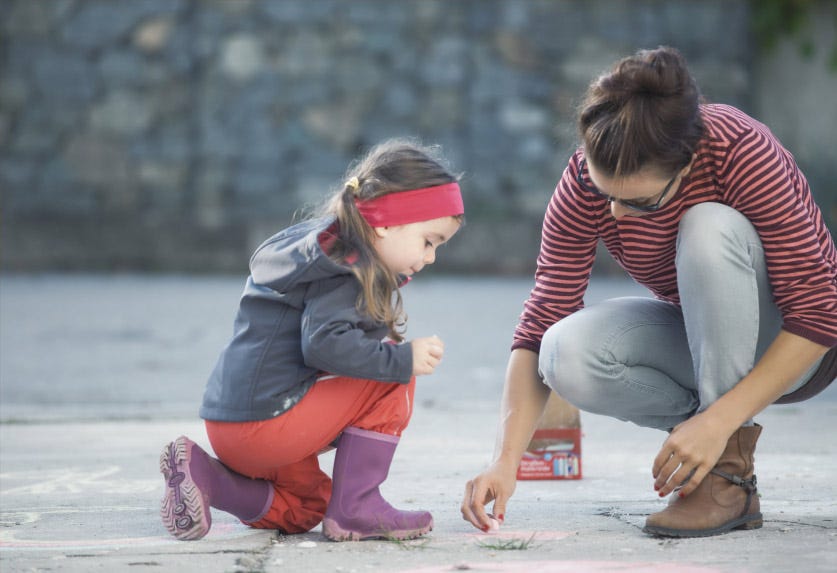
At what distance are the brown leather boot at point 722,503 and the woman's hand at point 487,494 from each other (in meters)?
0.28

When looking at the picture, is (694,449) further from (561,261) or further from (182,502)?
(182,502)

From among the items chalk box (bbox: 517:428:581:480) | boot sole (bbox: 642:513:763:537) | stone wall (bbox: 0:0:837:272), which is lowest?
boot sole (bbox: 642:513:763:537)

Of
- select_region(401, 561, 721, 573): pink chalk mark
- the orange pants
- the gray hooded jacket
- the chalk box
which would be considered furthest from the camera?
the chalk box

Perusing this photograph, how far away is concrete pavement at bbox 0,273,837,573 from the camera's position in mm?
2176

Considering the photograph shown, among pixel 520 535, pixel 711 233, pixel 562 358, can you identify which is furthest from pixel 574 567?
pixel 711 233

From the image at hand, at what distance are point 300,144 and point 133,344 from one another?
3.71 m

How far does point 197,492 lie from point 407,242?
24.9 inches

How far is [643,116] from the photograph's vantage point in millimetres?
2186

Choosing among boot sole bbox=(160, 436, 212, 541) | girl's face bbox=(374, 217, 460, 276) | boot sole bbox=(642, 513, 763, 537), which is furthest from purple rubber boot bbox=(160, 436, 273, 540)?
boot sole bbox=(642, 513, 763, 537)

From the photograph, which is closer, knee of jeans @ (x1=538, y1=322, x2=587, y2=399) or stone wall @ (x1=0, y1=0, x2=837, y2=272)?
knee of jeans @ (x1=538, y1=322, x2=587, y2=399)

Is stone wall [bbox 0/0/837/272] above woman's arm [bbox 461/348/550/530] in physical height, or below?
above

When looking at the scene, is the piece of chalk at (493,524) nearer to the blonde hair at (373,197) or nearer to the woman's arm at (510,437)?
the woman's arm at (510,437)

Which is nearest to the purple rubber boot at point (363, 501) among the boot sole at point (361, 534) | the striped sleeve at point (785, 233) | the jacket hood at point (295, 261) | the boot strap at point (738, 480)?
the boot sole at point (361, 534)

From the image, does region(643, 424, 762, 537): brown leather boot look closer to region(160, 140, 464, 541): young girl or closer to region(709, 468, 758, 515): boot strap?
region(709, 468, 758, 515): boot strap
